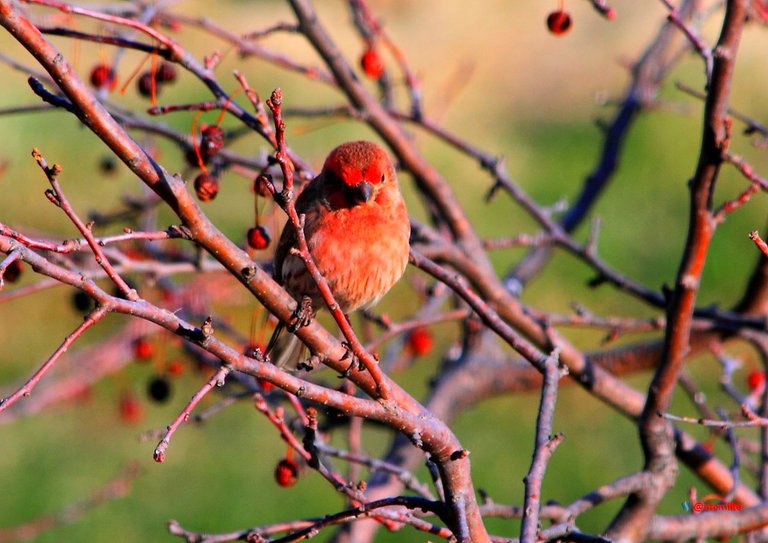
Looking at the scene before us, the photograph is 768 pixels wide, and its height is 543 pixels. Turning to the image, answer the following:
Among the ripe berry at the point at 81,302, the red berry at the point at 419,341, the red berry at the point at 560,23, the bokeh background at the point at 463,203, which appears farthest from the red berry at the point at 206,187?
the red berry at the point at 419,341

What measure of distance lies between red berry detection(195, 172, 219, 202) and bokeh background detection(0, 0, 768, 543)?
1.18 metres

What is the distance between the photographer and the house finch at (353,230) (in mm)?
3078

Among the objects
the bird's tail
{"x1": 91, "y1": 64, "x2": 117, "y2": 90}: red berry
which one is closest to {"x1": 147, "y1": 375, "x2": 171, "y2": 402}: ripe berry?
the bird's tail

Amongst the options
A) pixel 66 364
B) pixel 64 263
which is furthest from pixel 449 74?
pixel 64 263

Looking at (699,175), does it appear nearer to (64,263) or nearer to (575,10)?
(64,263)

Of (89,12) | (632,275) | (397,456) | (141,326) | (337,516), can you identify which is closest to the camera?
(337,516)

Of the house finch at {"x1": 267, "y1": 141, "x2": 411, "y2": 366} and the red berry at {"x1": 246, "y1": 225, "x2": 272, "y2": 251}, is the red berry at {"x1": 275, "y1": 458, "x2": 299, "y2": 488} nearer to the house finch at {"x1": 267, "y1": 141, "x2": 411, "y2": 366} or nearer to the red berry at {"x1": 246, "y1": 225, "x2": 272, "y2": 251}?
the house finch at {"x1": 267, "y1": 141, "x2": 411, "y2": 366}

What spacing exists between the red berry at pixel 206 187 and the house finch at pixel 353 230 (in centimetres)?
27

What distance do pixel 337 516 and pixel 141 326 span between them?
2349 mm

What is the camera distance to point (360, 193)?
309 centimetres

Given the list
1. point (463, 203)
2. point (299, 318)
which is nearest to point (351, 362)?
point (299, 318)

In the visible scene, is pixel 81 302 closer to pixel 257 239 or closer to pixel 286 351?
pixel 286 351

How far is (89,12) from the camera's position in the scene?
2314 millimetres

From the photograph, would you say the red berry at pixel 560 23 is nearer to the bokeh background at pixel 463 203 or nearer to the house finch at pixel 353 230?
the bokeh background at pixel 463 203
